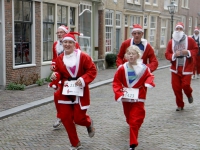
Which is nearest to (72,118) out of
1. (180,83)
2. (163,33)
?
(180,83)

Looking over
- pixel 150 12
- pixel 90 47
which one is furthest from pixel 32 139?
pixel 150 12

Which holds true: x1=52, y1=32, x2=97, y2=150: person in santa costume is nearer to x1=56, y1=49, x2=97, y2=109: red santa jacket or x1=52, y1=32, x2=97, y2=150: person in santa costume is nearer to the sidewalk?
x1=56, y1=49, x2=97, y2=109: red santa jacket

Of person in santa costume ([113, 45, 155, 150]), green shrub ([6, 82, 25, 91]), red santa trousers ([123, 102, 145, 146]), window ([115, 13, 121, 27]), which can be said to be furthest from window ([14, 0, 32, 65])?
window ([115, 13, 121, 27])

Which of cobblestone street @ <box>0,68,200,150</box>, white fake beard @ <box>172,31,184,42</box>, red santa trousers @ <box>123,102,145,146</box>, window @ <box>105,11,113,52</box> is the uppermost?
window @ <box>105,11,113,52</box>

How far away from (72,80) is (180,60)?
11.7ft

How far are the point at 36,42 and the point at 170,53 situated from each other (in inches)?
263

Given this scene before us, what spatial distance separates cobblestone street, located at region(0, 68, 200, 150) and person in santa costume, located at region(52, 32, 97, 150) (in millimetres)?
437

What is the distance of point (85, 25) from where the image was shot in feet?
60.7

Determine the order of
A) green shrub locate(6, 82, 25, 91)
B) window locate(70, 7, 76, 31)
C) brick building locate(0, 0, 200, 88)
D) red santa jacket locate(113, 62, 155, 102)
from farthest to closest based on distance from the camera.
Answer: window locate(70, 7, 76, 31), brick building locate(0, 0, 200, 88), green shrub locate(6, 82, 25, 91), red santa jacket locate(113, 62, 155, 102)

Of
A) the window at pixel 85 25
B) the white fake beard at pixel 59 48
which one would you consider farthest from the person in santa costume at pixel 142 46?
the window at pixel 85 25

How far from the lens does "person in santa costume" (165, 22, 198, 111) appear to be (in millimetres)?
8203

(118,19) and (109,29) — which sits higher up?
(118,19)

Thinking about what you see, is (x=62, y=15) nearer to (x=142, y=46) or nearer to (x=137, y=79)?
(x=142, y=46)

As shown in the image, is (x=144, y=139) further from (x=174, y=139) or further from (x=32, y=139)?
(x=32, y=139)
